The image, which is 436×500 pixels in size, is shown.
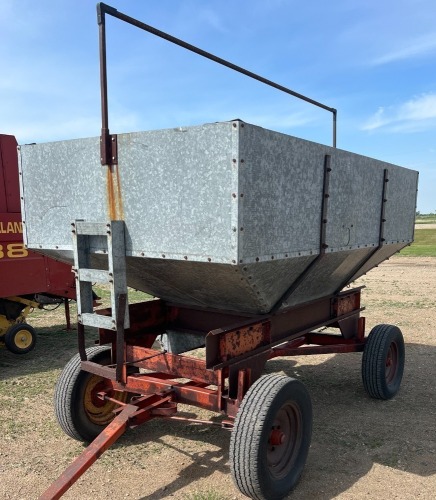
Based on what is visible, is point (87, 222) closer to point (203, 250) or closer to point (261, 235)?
point (203, 250)

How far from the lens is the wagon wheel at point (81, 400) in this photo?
149 inches

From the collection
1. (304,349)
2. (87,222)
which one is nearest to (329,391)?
(304,349)

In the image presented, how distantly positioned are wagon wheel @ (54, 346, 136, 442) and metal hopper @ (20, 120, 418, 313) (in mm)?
822

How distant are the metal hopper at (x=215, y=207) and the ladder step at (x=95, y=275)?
0.17 m

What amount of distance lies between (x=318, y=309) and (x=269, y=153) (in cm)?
228

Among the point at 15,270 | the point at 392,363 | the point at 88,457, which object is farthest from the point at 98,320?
the point at 15,270

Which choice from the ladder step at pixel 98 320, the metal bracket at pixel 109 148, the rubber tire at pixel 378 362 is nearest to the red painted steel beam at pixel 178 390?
the ladder step at pixel 98 320

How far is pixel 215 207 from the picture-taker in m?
2.75

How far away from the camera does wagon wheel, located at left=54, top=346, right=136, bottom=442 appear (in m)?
3.79

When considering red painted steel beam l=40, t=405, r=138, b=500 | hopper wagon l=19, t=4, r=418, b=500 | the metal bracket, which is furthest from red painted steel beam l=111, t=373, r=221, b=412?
the metal bracket

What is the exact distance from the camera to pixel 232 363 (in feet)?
10.9

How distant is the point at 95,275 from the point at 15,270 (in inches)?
149

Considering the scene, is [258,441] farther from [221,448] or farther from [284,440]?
[221,448]

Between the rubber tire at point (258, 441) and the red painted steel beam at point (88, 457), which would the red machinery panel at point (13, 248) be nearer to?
the red painted steel beam at point (88, 457)
